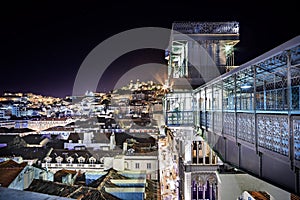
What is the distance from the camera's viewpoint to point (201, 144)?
9.88m

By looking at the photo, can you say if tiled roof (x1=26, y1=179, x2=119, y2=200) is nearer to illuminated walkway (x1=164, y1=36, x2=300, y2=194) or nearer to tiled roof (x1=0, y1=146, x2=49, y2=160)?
tiled roof (x1=0, y1=146, x2=49, y2=160)

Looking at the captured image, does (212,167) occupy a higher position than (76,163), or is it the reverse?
(212,167)

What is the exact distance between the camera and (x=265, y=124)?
319 cm

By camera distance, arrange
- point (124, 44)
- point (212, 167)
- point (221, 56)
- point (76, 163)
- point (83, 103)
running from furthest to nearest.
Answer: point (83, 103)
point (124, 44)
point (76, 163)
point (221, 56)
point (212, 167)

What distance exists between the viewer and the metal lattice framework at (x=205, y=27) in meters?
12.1

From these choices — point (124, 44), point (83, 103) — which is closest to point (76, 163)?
point (124, 44)

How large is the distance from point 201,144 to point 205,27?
18.4 feet

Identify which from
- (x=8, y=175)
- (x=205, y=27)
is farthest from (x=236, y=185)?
(x=8, y=175)

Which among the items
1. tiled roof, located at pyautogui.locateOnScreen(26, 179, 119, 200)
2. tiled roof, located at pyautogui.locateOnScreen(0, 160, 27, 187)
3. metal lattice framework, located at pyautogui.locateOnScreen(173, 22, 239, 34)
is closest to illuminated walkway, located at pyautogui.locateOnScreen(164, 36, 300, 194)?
metal lattice framework, located at pyautogui.locateOnScreen(173, 22, 239, 34)

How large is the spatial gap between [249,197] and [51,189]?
10.5m

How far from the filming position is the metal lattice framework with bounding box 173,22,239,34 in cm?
1213

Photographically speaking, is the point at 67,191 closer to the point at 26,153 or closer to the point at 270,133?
the point at 26,153

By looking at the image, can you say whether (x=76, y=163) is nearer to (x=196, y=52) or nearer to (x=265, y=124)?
(x=196, y=52)

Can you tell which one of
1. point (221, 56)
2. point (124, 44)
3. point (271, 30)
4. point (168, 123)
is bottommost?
point (168, 123)
